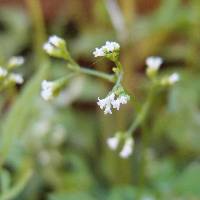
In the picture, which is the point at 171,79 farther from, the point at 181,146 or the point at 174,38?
the point at 174,38

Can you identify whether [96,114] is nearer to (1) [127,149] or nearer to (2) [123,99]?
(1) [127,149]

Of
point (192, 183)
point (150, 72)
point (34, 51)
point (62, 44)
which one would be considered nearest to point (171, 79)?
point (150, 72)

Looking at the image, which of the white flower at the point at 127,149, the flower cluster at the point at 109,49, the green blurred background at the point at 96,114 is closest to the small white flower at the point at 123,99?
the flower cluster at the point at 109,49

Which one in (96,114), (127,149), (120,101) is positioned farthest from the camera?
(96,114)

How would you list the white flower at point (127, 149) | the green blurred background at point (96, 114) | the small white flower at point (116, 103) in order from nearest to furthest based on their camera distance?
the small white flower at point (116, 103), the white flower at point (127, 149), the green blurred background at point (96, 114)

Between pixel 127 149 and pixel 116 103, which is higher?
pixel 127 149

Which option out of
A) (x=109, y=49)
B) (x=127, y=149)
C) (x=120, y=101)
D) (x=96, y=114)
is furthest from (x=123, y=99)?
(x=96, y=114)

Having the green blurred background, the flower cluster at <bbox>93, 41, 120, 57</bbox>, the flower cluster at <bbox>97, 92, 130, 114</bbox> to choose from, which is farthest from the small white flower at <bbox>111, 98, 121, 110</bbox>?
the green blurred background

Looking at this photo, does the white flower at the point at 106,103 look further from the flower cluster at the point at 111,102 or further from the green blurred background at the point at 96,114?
the green blurred background at the point at 96,114
